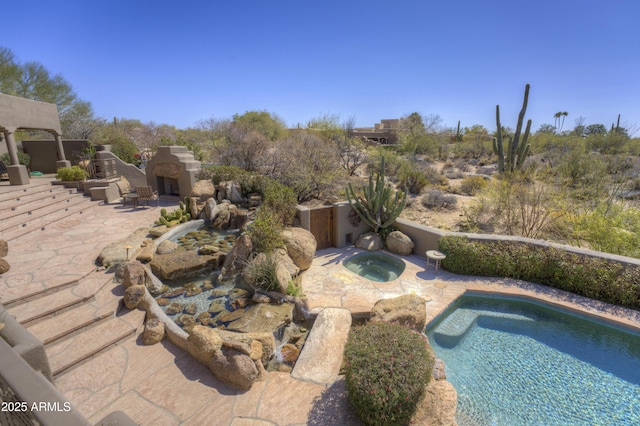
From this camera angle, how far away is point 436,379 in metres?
4.92

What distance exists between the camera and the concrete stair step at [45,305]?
5.62m

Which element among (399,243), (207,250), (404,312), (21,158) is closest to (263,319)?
(404,312)

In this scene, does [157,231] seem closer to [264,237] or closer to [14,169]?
[264,237]

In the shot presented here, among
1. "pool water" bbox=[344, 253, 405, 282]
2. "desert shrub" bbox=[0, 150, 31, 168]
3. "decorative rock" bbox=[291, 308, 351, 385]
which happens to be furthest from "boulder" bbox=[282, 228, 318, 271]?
"desert shrub" bbox=[0, 150, 31, 168]

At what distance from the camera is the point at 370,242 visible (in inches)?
445

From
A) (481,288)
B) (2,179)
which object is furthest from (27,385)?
(2,179)

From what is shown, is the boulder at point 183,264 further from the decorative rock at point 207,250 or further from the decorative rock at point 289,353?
the decorative rock at point 289,353

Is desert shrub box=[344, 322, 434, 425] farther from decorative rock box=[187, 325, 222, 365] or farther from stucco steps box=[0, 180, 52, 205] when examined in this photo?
stucco steps box=[0, 180, 52, 205]

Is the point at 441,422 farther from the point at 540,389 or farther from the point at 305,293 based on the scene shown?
the point at 305,293

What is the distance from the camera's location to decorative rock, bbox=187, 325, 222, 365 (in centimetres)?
513

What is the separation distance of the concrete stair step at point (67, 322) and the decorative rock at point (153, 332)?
1096 mm

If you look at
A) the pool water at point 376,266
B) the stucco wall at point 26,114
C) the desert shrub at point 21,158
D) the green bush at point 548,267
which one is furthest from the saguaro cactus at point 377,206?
the desert shrub at point 21,158

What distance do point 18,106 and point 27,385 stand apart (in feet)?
57.3

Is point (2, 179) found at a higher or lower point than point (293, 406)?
higher
